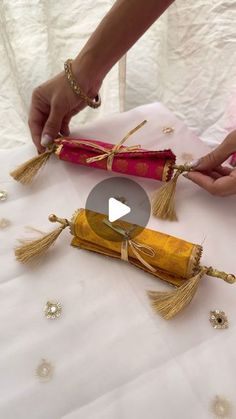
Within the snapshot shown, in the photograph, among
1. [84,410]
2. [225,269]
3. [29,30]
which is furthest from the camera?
[29,30]

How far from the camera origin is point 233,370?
48 cm

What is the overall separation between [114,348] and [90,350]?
0.03 m

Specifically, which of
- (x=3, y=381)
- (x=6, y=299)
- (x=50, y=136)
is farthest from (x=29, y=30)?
(x=3, y=381)

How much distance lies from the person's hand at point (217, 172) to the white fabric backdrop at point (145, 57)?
1.23ft

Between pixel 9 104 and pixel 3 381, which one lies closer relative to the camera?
pixel 3 381

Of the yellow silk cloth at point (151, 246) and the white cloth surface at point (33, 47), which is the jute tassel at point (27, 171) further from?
the white cloth surface at point (33, 47)

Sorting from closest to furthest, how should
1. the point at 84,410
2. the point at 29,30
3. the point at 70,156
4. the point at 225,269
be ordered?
the point at 84,410 → the point at 225,269 → the point at 70,156 → the point at 29,30

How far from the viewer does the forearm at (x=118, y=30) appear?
0.65m

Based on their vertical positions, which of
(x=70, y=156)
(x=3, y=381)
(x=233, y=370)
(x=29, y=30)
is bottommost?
(x=3, y=381)

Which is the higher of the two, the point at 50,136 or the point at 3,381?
the point at 50,136

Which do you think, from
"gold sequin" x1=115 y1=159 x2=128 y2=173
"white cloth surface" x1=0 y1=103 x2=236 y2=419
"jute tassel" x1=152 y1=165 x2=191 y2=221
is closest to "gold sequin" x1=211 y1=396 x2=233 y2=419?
"white cloth surface" x1=0 y1=103 x2=236 y2=419

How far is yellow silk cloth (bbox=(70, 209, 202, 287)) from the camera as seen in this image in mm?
529

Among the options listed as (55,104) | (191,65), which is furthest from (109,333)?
(191,65)

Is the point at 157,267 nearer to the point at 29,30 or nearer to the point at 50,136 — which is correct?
the point at 50,136
